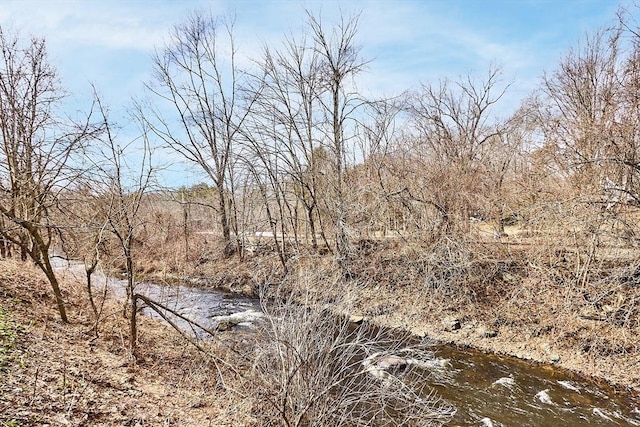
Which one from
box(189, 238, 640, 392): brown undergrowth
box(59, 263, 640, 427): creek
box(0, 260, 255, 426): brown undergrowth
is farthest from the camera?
box(189, 238, 640, 392): brown undergrowth

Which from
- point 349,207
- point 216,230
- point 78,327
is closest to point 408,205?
point 349,207

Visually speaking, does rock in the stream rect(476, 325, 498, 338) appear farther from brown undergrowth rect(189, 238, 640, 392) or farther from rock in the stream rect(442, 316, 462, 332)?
rock in the stream rect(442, 316, 462, 332)

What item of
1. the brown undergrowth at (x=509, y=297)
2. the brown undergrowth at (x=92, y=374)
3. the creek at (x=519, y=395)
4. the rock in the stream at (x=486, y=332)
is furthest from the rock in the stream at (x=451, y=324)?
the brown undergrowth at (x=92, y=374)

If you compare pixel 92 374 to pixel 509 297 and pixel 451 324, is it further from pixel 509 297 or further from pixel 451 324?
pixel 509 297

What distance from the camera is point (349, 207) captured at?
13.2m

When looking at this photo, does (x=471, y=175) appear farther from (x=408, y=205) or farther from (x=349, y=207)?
(x=349, y=207)

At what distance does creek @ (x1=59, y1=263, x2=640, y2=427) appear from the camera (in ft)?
20.3

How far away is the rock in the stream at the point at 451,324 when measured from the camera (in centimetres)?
999

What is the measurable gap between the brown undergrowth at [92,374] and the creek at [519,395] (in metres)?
1.30

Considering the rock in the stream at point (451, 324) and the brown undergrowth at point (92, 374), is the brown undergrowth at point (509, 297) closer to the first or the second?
the rock in the stream at point (451, 324)

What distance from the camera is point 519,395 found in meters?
6.98

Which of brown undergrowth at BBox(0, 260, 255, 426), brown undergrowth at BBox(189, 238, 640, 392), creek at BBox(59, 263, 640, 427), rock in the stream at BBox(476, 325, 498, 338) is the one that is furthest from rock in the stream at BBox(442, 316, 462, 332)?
brown undergrowth at BBox(0, 260, 255, 426)

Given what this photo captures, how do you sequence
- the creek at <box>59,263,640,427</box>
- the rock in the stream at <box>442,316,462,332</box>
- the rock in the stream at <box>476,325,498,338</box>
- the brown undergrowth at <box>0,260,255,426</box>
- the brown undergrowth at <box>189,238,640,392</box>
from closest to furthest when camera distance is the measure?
the brown undergrowth at <box>0,260,255,426</box>, the creek at <box>59,263,640,427</box>, the brown undergrowth at <box>189,238,640,392</box>, the rock in the stream at <box>476,325,498,338</box>, the rock in the stream at <box>442,316,462,332</box>

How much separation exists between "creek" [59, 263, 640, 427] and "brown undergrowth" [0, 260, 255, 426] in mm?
1303
